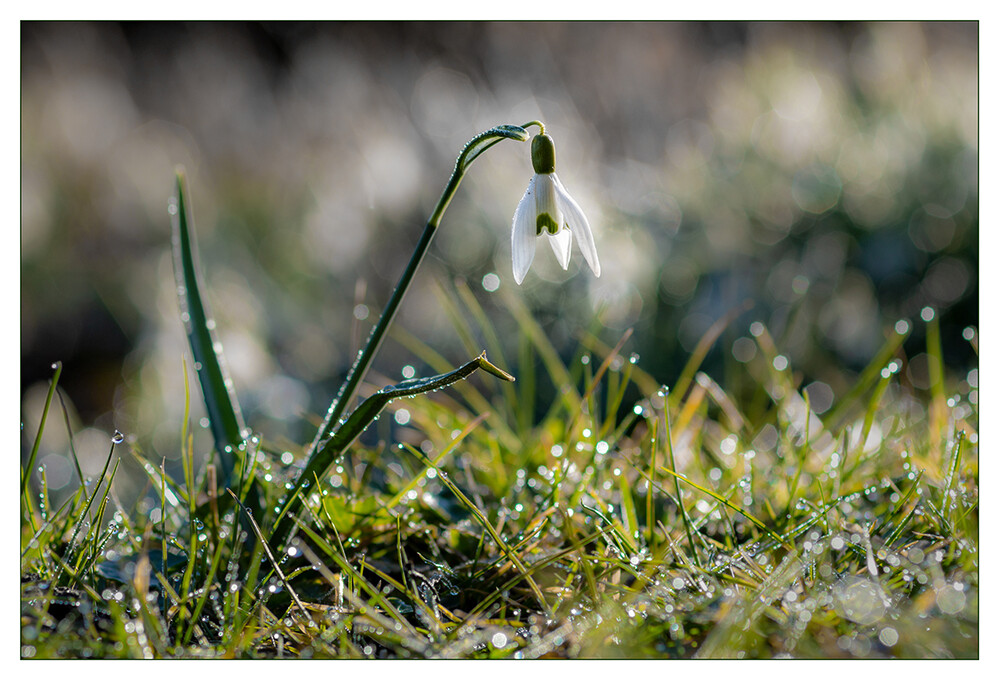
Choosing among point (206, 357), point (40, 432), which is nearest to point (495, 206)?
point (206, 357)

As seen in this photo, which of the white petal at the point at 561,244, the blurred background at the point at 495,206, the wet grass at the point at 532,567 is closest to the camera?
the wet grass at the point at 532,567

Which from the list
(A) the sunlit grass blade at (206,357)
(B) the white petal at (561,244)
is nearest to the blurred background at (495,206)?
(A) the sunlit grass blade at (206,357)

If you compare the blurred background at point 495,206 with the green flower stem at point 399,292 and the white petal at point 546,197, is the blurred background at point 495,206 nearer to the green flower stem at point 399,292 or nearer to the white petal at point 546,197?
the green flower stem at point 399,292

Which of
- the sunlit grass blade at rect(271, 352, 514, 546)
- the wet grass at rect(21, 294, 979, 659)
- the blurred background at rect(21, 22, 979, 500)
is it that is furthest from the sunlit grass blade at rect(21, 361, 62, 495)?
the blurred background at rect(21, 22, 979, 500)

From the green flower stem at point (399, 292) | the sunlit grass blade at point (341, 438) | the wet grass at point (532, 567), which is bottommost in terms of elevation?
the wet grass at point (532, 567)

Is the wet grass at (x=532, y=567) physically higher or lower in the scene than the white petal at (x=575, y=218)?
lower

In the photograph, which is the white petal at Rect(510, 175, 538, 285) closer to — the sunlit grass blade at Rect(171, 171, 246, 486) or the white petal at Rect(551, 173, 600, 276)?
the white petal at Rect(551, 173, 600, 276)
